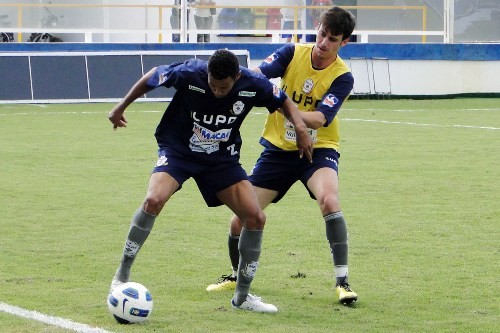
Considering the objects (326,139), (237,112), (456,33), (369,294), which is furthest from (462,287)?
(456,33)

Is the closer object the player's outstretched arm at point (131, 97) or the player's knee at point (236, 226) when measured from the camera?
the player's outstretched arm at point (131, 97)

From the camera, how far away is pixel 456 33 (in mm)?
28203

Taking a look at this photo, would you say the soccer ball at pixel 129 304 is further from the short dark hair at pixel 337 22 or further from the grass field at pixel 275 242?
the short dark hair at pixel 337 22

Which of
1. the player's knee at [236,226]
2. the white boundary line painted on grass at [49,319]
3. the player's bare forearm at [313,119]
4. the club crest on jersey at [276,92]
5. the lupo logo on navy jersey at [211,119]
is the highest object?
the club crest on jersey at [276,92]

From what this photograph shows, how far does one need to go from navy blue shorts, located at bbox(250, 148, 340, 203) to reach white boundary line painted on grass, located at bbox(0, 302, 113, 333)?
1.86 meters

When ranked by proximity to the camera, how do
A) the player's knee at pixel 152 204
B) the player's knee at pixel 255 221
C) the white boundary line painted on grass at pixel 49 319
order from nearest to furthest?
1. the white boundary line painted on grass at pixel 49 319
2. the player's knee at pixel 152 204
3. the player's knee at pixel 255 221

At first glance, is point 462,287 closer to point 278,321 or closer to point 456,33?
point 278,321

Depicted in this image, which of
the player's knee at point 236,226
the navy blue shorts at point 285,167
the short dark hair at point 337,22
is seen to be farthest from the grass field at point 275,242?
the short dark hair at point 337,22

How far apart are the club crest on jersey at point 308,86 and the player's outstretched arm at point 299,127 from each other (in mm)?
673

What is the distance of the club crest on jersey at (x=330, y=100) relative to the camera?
299 inches

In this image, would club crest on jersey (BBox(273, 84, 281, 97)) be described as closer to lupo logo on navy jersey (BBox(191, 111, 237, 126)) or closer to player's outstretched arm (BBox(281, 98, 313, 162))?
player's outstretched arm (BBox(281, 98, 313, 162))

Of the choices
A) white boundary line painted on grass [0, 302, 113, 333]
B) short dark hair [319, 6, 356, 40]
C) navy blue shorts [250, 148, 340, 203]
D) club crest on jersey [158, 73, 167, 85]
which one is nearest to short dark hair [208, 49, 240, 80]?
club crest on jersey [158, 73, 167, 85]

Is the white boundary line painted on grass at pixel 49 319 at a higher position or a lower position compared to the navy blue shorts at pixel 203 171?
lower

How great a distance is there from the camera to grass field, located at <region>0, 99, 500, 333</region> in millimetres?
6980
